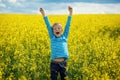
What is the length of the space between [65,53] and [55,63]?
0.25 metres

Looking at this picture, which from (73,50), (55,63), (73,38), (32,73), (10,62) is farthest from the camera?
(73,38)

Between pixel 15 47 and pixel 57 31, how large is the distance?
3.70m

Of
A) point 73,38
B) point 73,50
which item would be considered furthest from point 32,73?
point 73,38

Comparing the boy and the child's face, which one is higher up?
the child's face

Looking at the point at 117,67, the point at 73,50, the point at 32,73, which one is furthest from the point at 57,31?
the point at 73,50

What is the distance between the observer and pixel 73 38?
40.6 feet

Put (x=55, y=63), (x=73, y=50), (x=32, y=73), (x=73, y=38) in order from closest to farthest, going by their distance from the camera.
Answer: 1. (x=55, y=63)
2. (x=32, y=73)
3. (x=73, y=50)
4. (x=73, y=38)

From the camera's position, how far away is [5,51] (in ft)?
31.7

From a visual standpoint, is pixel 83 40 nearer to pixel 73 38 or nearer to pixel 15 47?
pixel 73 38

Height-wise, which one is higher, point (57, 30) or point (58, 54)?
point (57, 30)

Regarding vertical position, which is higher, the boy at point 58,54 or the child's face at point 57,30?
the child's face at point 57,30

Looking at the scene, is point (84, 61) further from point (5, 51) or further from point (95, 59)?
point (5, 51)

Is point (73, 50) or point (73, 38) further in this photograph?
point (73, 38)

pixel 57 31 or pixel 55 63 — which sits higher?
pixel 57 31
